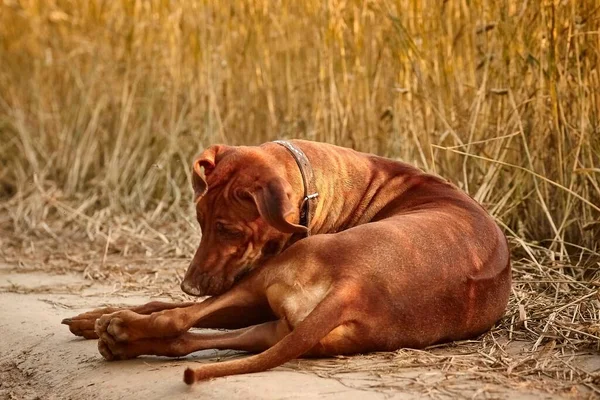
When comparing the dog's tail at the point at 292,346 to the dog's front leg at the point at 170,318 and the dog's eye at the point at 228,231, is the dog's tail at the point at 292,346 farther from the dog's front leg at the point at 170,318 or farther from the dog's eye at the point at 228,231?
the dog's eye at the point at 228,231

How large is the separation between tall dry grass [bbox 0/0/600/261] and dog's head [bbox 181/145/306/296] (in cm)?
152

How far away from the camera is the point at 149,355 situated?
389 cm

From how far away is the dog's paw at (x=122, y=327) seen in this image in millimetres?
3783

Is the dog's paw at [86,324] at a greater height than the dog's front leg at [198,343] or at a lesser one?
lesser

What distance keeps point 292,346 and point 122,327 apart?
66cm

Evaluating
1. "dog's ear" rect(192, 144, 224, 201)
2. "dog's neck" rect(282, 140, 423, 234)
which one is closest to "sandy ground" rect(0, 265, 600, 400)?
"dog's ear" rect(192, 144, 224, 201)

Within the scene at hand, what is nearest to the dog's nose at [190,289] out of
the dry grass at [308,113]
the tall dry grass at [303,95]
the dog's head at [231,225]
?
the dog's head at [231,225]

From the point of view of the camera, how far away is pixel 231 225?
3896mm

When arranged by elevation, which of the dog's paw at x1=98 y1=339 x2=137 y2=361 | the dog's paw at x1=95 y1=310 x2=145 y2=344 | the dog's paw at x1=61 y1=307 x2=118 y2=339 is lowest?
the dog's paw at x1=61 y1=307 x2=118 y2=339

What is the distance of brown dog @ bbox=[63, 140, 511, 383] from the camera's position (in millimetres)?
3660

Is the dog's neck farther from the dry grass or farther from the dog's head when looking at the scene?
the dry grass

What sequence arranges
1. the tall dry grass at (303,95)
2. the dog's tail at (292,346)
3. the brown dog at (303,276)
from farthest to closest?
the tall dry grass at (303,95) < the brown dog at (303,276) < the dog's tail at (292,346)

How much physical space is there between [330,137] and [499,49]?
1236 millimetres

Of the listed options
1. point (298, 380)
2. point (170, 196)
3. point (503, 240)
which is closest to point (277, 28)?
→ point (170, 196)
